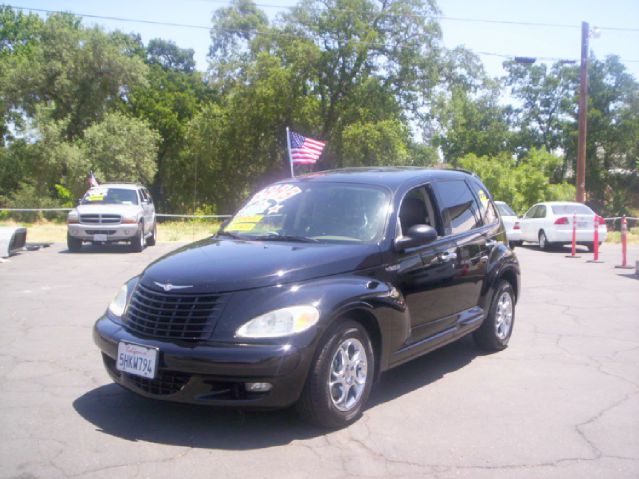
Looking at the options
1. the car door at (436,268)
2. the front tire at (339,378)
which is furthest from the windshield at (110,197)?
the front tire at (339,378)

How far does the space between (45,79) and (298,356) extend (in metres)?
38.0

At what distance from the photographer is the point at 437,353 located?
6.95m

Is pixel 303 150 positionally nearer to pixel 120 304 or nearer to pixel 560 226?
pixel 560 226

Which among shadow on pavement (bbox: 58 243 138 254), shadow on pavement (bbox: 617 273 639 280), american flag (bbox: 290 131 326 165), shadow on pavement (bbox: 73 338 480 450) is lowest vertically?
shadow on pavement (bbox: 617 273 639 280)

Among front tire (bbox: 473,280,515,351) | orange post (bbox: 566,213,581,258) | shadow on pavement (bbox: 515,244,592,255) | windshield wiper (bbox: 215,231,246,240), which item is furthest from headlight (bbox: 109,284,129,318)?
shadow on pavement (bbox: 515,244,592,255)

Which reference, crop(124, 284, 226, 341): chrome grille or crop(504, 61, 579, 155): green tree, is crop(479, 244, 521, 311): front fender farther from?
crop(504, 61, 579, 155): green tree

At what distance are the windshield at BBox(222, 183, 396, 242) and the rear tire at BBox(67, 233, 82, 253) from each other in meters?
12.7

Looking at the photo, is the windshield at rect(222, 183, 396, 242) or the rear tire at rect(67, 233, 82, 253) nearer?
the windshield at rect(222, 183, 396, 242)

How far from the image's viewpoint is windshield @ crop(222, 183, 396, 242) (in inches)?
212

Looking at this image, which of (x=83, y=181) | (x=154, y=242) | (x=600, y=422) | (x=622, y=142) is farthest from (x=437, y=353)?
(x=622, y=142)

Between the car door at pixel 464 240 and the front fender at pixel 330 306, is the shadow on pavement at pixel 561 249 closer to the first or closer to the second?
the car door at pixel 464 240

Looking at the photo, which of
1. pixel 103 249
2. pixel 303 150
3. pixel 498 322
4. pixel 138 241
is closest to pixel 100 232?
pixel 138 241

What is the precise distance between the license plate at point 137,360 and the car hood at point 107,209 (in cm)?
1338

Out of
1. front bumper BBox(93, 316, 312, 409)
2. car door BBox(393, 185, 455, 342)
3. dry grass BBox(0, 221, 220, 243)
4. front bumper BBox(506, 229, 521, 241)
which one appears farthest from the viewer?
dry grass BBox(0, 221, 220, 243)
